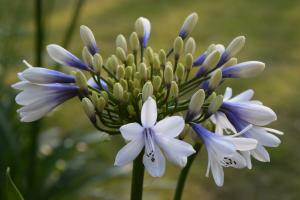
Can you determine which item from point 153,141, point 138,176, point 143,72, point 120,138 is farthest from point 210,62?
point 120,138

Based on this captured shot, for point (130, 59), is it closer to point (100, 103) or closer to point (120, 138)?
point (100, 103)

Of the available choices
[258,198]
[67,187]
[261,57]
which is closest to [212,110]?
[67,187]

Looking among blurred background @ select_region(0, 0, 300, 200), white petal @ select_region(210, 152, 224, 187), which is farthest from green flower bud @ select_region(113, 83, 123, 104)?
blurred background @ select_region(0, 0, 300, 200)

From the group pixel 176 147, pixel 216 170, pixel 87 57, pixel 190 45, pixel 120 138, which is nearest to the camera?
pixel 176 147

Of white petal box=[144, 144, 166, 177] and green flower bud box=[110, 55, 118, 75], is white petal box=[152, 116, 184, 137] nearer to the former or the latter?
white petal box=[144, 144, 166, 177]

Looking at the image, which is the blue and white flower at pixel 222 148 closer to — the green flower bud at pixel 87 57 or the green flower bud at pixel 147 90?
the green flower bud at pixel 147 90

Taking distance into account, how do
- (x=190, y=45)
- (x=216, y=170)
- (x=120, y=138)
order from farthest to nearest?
(x=120, y=138) → (x=190, y=45) → (x=216, y=170)
